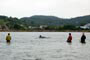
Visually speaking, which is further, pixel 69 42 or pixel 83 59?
pixel 69 42

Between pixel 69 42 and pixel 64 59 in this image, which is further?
pixel 69 42

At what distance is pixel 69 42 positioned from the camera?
192 feet

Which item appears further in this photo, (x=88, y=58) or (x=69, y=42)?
(x=69, y=42)

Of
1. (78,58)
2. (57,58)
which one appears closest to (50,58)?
(57,58)

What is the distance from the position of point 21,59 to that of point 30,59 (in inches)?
35.4

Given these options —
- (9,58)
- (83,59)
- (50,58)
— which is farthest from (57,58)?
(9,58)

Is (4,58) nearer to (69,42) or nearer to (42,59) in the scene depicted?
(42,59)

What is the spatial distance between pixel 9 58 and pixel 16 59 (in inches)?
39.9

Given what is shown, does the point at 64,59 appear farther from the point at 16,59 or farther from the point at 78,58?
the point at 16,59

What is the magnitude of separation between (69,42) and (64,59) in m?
27.8

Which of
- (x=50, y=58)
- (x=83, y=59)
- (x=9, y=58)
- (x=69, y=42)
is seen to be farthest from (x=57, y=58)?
(x=69, y=42)

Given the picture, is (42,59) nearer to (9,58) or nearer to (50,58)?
(50,58)

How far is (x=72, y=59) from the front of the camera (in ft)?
102

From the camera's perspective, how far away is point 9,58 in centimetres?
3114
